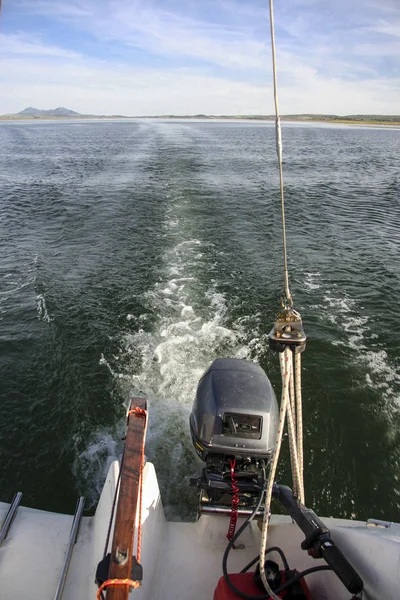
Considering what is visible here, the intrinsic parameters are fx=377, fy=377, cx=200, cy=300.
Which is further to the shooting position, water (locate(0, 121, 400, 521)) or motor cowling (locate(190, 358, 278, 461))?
water (locate(0, 121, 400, 521))

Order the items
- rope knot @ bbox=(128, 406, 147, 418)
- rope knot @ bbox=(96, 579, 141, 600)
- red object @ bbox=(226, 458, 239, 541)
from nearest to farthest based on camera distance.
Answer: rope knot @ bbox=(96, 579, 141, 600) → rope knot @ bbox=(128, 406, 147, 418) → red object @ bbox=(226, 458, 239, 541)

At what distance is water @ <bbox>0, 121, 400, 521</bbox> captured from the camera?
519 centimetres

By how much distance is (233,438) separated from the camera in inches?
160

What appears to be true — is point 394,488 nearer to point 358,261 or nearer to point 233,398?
point 233,398

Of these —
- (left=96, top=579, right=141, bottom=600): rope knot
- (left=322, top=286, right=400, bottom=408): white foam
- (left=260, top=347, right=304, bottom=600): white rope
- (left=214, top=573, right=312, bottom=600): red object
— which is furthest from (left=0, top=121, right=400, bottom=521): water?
(left=96, top=579, right=141, bottom=600): rope knot

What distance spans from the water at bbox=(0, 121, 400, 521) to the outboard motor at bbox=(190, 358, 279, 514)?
40.7 inches

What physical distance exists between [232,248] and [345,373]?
589cm

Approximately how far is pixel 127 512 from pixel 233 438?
202 cm

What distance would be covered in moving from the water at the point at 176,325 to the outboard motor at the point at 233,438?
1034 millimetres

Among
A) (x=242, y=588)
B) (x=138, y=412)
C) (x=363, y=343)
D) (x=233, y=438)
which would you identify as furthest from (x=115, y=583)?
(x=363, y=343)

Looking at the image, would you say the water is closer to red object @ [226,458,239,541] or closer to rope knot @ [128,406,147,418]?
red object @ [226,458,239,541]

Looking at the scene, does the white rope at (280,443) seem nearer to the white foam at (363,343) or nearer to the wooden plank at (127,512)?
the wooden plank at (127,512)

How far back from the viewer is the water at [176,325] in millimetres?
5188

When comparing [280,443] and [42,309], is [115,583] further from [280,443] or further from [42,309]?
[42,309]
